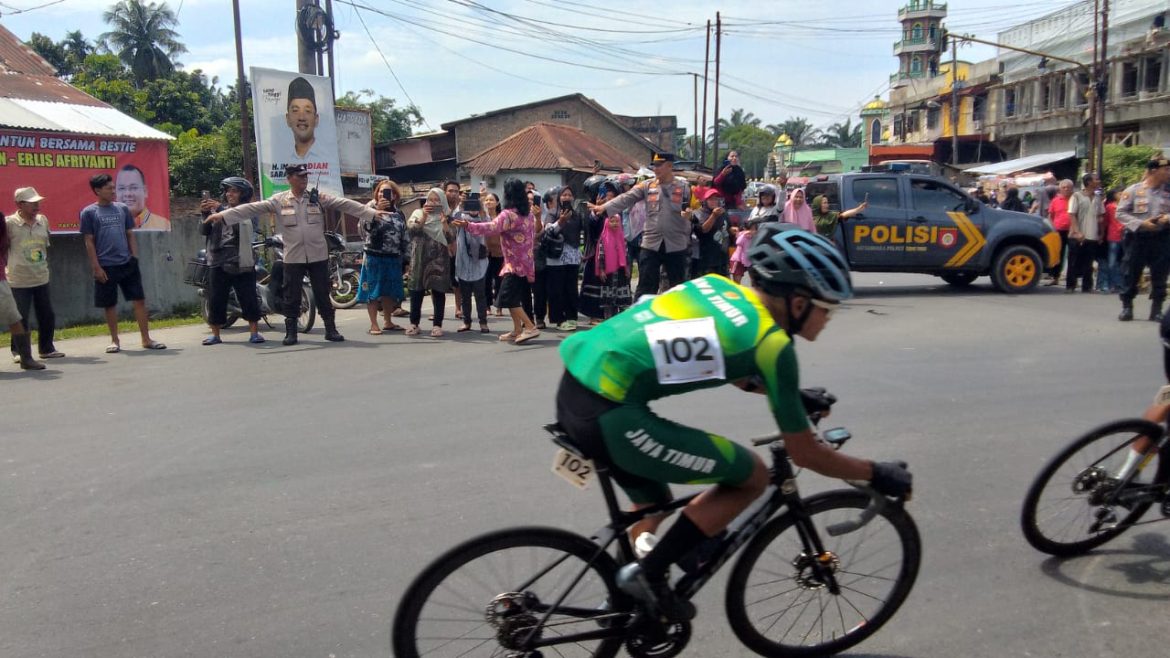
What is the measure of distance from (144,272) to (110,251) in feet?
15.9

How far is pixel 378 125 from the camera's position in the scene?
58.5 m

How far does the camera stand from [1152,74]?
1346 inches

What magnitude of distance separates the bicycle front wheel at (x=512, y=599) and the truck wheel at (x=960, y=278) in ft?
42.0

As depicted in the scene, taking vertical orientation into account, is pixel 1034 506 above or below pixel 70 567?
above

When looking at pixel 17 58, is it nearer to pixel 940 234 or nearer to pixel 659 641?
pixel 940 234

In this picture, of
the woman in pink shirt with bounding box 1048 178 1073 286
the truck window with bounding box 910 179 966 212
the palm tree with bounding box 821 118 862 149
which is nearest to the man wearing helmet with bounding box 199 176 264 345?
the truck window with bounding box 910 179 966 212

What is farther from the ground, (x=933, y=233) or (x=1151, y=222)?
(x=1151, y=222)

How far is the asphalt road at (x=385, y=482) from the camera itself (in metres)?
3.64

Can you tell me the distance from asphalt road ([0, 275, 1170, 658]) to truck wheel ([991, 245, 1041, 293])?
13.1 ft

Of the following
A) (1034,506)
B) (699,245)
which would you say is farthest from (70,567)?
(699,245)

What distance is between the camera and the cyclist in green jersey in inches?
111

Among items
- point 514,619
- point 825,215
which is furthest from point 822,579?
point 825,215

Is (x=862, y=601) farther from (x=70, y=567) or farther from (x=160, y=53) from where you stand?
(x=160, y=53)

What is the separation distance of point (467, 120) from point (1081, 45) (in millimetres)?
27428
